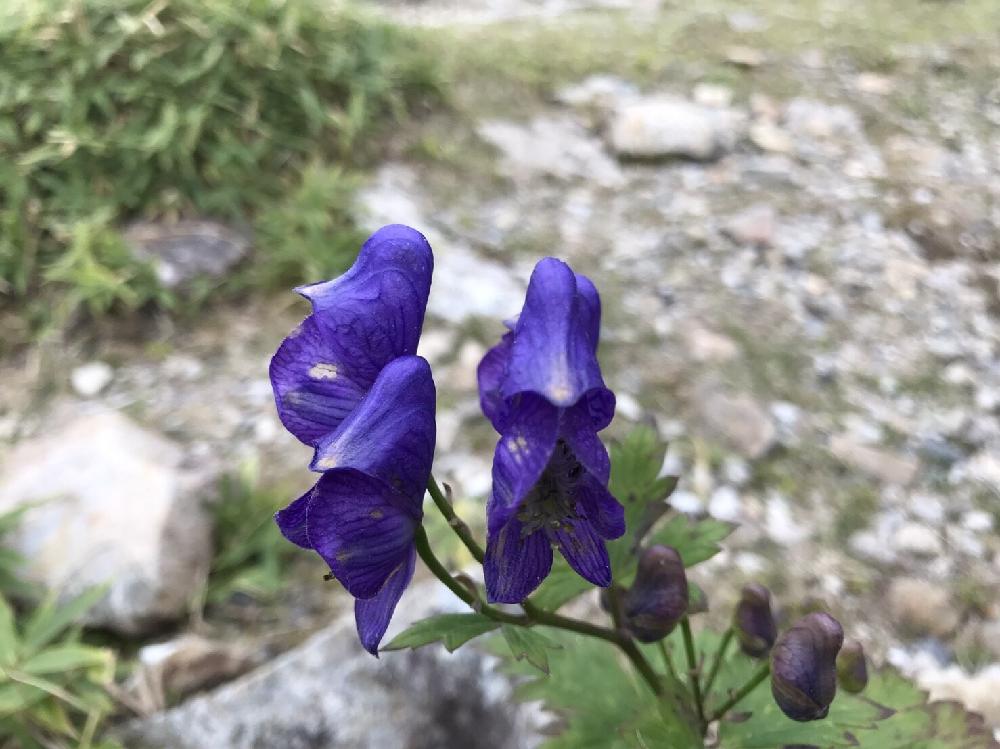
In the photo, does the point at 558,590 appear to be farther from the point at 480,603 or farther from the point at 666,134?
the point at 666,134

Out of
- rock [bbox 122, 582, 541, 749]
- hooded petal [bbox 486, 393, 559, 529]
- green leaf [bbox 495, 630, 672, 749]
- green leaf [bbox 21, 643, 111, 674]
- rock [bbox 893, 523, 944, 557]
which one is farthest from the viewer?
rock [bbox 893, 523, 944, 557]

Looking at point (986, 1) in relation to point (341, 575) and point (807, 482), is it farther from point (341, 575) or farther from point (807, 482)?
point (341, 575)

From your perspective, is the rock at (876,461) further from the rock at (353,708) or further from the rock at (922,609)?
the rock at (353,708)

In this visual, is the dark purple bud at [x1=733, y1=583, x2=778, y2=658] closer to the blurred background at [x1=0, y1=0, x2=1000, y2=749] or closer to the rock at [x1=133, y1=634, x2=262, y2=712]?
the blurred background at [x1=0, y1=0, x2=1000, y2=749]

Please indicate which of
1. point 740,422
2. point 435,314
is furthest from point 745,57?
point 740,422

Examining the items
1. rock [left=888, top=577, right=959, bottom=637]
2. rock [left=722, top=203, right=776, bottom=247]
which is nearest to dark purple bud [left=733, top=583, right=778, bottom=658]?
rock [left=888, top=577, right=959, bottom=637]

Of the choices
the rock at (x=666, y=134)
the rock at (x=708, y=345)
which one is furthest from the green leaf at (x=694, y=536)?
the rock at (x=666, y=134)

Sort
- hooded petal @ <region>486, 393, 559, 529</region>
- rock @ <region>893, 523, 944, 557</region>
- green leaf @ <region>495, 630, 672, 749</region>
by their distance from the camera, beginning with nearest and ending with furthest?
1. hooded petal @ <region>486, 393, 559, 529</region>
2. green leaf @ <region>495, 630, 672, 749</region>
3. rock @ <region>893, 523, 944, 557</region>
